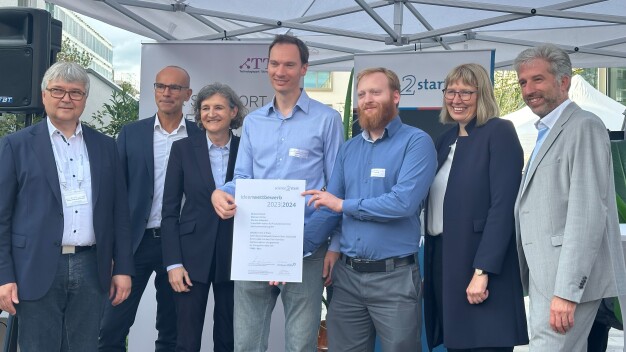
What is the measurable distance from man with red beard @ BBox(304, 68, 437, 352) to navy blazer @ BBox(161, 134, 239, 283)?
0.63m

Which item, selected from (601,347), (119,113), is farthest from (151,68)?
(601,347)

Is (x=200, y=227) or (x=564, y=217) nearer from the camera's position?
(x=564, y=217)

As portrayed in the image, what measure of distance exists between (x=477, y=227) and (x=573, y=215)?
1.72ft

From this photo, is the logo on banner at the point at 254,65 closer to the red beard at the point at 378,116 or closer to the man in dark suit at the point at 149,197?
the man in dark suit at the point at 149,197

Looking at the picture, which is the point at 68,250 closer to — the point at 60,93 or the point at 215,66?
the point at 60,93

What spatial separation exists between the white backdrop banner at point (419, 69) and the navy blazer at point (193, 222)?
9.26ft

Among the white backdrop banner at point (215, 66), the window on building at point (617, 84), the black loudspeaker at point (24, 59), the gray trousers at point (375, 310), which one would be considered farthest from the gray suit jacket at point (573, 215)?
the window on building at point (617, 84)

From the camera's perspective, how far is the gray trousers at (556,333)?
2.99 metres

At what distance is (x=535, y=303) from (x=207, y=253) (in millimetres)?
1706

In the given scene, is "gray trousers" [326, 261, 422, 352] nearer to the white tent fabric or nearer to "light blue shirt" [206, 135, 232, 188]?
"light blue shirt" [206, 135, 232, 188]

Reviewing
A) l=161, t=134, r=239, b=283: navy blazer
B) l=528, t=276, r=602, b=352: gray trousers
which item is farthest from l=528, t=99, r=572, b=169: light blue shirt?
l=161, t=134, r=239, b=283: navy blazer

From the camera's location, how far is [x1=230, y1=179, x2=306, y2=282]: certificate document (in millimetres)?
3490

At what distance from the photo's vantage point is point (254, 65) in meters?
6.16

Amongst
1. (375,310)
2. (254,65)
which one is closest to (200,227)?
(375,310)
